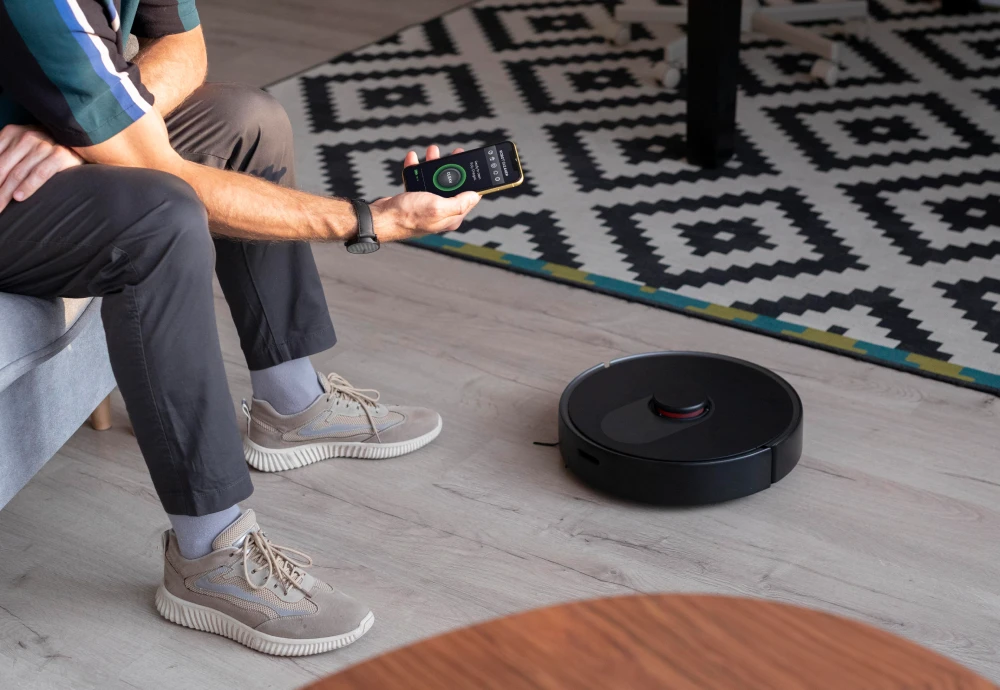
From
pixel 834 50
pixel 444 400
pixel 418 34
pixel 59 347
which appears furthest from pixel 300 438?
pixel 418 34

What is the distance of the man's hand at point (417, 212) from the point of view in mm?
1200

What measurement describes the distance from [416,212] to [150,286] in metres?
0.30

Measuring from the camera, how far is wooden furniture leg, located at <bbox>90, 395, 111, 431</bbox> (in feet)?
4.99

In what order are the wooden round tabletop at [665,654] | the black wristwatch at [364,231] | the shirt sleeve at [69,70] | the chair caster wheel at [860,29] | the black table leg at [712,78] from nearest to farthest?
the wooden round tabletop at [665,654] < the shirt sleeve at [69,70] < the black wristwatch at [364,231] < the black table leg at [712,78] < the chair caster wheel at [860,29]

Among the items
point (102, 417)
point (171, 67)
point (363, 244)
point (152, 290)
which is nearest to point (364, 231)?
point (363, 244)

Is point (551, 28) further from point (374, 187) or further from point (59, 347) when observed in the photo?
point (59, 347)

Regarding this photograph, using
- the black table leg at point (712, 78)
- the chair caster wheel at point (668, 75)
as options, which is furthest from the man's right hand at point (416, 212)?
the chair caster wheel at point (668, 75)

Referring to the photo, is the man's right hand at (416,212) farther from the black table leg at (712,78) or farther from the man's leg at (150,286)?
the black table leg at (712,78)

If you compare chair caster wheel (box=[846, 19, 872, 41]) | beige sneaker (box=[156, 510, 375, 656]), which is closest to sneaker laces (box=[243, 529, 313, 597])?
beige sneaker (box=[156, 510, 375, 656])

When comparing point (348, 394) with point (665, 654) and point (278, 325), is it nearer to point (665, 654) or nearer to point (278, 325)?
point (278, 325)

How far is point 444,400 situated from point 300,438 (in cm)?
23

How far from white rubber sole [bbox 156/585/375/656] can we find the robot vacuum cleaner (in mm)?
340

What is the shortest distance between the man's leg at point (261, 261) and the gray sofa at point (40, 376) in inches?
7.0

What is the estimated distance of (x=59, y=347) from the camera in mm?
1181
